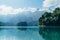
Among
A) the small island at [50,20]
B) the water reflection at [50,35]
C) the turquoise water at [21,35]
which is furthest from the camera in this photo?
the small island at [50,20]

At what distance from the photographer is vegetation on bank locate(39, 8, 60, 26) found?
7.24 m

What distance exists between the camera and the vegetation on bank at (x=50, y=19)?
23.7 ft

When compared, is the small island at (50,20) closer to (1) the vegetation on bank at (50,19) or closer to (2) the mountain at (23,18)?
(1) the vegetation on bank at (50,19)

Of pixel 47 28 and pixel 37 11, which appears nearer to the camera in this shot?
pixel 37 11

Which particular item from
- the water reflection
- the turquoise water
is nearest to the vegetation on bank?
the turquoise water

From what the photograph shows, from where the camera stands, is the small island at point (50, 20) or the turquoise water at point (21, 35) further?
the small island at point (50, 20)

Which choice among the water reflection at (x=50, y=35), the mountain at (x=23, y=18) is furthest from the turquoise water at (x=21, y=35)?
the mountain at (x=23, y=18)

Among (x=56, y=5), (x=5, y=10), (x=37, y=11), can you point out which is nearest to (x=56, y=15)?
(x=56, y=5)

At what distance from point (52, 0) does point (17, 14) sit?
6.09ft

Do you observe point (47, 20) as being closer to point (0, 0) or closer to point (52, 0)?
point (52, 0)

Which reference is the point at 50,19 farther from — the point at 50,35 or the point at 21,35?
the point at 21,35

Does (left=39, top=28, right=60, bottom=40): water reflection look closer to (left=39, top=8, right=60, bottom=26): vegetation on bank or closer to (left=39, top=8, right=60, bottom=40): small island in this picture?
(left=39, top=8, right=60, bottom=40): small island

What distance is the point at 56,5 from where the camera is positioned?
7406mm

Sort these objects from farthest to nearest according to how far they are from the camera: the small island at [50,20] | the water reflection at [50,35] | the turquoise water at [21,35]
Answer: the small island at [50,20] → the turquoise water at [21,35] → the water reflection at [50,35]
